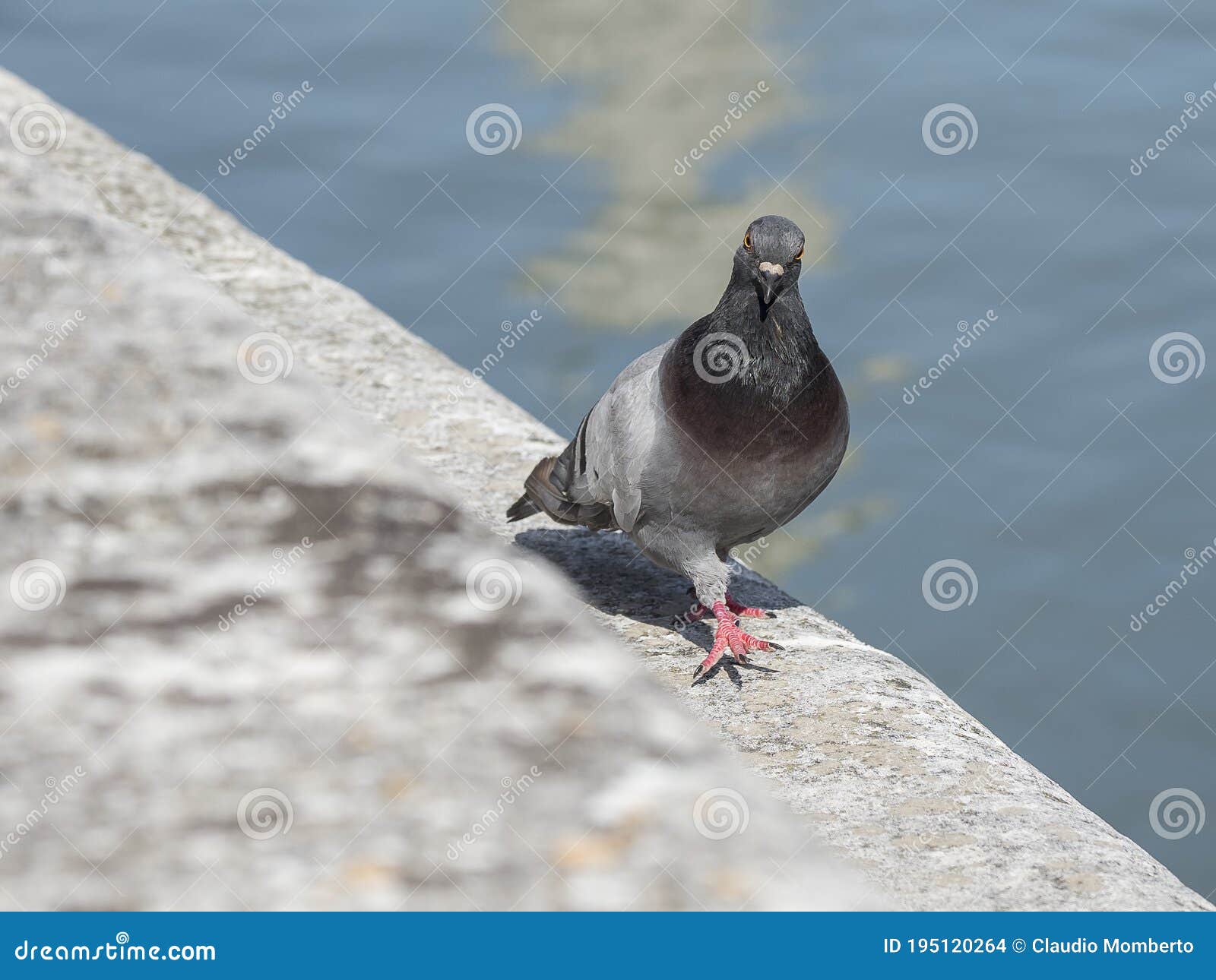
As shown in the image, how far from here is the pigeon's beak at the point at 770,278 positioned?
491cm

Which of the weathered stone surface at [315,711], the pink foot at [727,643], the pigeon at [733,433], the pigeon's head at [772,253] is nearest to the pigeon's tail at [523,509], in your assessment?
the pigeon at [733,433]

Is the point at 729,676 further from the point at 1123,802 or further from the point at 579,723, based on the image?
the point at 1123,802

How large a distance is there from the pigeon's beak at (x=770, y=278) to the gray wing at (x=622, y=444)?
585mm

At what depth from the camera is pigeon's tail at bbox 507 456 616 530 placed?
5516 millimetres

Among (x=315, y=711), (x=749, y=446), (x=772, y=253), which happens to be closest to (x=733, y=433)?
(x=749, y=446)

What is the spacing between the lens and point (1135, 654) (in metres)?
9.48

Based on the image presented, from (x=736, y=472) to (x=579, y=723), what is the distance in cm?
288

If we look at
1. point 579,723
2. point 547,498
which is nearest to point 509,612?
point 579,723

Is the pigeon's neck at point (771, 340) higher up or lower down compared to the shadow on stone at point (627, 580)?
higher up

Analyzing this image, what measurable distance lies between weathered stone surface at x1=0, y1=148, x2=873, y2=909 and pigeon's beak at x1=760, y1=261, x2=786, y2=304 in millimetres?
2513

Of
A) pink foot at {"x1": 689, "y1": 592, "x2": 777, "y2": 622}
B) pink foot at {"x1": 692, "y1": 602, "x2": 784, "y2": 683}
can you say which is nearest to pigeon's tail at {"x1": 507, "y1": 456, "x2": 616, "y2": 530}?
pink foot at {"x1": 689, "y1": 592, "x2": 777, "y2": 622}

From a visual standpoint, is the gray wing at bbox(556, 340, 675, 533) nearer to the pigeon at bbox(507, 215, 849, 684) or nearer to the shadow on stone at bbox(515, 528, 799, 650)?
the pigeon at bbox(507, 215, 849, 684)

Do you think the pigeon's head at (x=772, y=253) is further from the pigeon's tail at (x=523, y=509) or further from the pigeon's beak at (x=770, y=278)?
the pigeon's tail at (x=523, y=509)

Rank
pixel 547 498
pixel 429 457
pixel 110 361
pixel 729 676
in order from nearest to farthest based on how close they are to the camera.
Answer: pixel 110 361 < pixel 729 676 < pixel 547 498 < pixel 429 457
